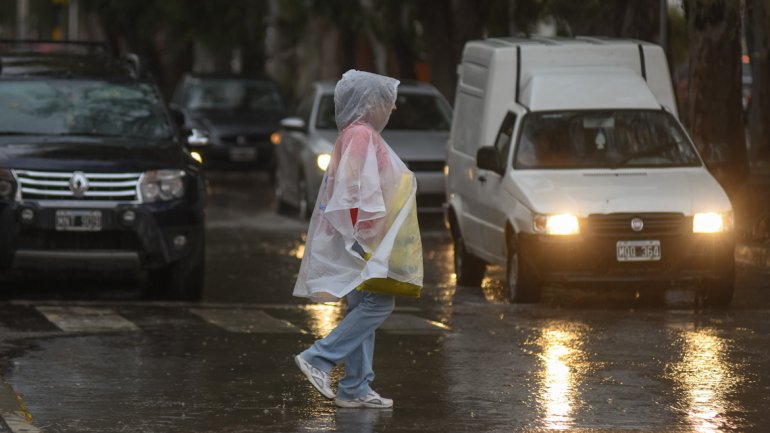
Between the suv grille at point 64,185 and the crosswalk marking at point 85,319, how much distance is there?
858mm

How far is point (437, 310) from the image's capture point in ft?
48.9

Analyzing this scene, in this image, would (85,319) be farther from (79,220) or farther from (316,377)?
(316,377)

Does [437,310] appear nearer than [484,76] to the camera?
Yes

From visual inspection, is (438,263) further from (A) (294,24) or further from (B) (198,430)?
(A) (294,24)

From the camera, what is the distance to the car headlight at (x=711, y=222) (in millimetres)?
14562

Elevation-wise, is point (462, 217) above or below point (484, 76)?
below

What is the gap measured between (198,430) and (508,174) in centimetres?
672

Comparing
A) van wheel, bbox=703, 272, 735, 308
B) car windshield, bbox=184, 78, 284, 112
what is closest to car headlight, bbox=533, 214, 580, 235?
van wheel, bbox=703, 272, 735, 308

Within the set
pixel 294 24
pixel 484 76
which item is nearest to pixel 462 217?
pixel 484 76

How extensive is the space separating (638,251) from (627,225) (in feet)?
0.70

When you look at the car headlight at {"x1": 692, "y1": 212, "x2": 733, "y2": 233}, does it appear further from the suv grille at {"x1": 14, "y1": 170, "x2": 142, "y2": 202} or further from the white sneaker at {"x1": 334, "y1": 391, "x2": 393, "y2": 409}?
the white sneaker at {"x1": 334, "y1": 391, "x2": 393, "y2": 409}

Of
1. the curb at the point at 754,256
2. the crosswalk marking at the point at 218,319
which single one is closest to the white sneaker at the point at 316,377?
the crosswalk marking at the point at 218,319

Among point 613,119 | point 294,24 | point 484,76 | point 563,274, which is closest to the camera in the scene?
point 563,274

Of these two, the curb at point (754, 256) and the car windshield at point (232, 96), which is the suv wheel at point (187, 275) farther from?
the car windshield at point (232, 96)
